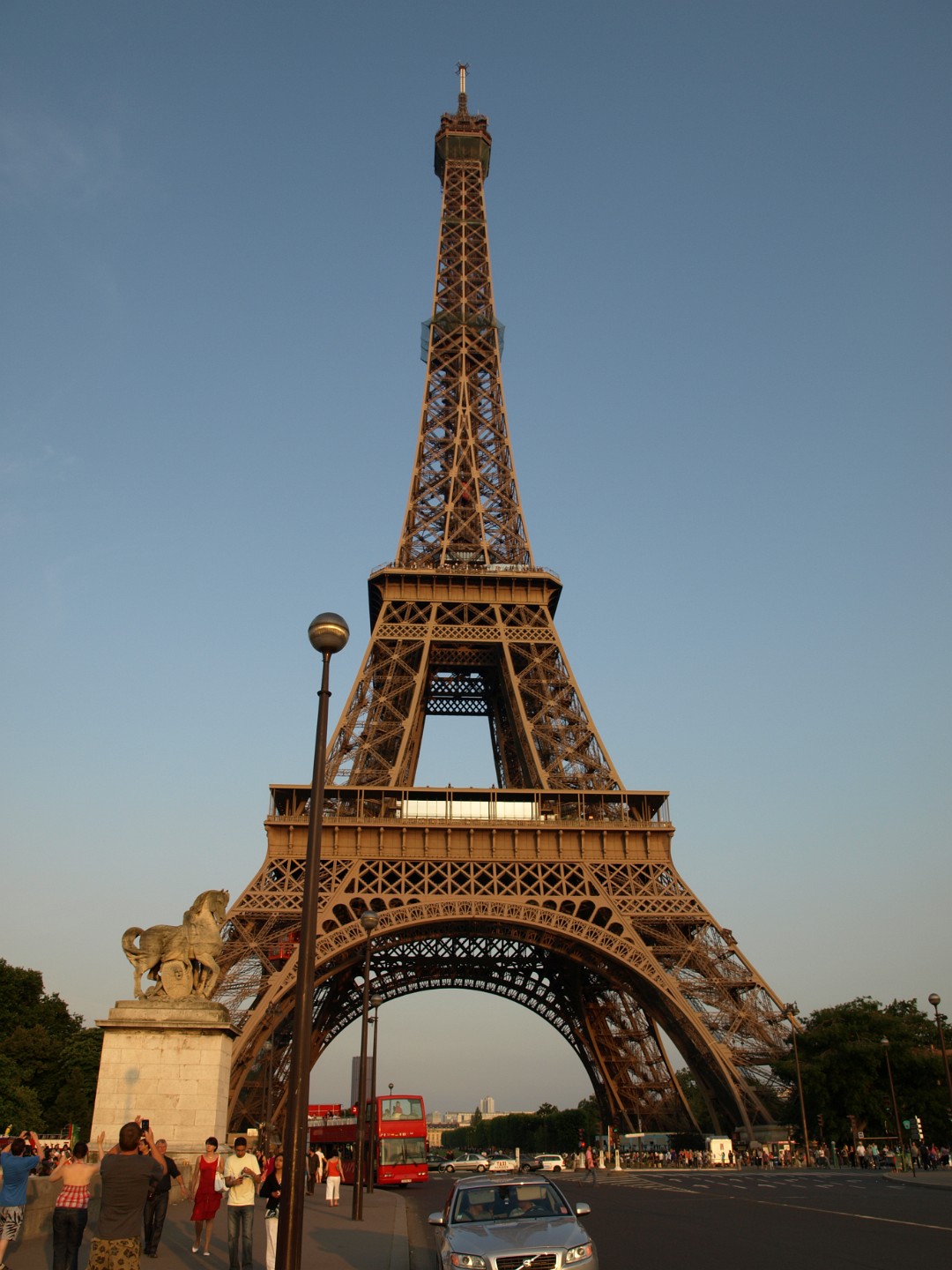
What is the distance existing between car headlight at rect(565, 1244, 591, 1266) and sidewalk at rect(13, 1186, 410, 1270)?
456 centimetres

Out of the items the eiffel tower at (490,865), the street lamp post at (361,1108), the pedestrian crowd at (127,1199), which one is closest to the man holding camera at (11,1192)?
the pedestrian crowd at (127,1199)

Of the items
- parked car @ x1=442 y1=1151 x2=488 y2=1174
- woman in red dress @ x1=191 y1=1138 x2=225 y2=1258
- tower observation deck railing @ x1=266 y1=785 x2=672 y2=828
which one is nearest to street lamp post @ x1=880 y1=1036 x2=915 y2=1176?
tower observation deck railing @ x1=266 y1=785 x2=672 y2=828

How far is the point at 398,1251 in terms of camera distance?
632 inches

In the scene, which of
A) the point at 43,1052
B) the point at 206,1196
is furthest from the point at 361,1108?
the point at 43,1052

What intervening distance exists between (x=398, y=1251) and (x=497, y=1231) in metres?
6.01

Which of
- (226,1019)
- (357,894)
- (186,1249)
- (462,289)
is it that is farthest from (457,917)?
(462,289)

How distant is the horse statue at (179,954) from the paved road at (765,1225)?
22.9 feet

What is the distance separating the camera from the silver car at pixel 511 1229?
405 inches

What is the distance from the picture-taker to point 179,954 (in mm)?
23312

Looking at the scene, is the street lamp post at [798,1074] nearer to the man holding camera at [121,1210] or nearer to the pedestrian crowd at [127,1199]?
the pedestrian crowd at [127,1199]

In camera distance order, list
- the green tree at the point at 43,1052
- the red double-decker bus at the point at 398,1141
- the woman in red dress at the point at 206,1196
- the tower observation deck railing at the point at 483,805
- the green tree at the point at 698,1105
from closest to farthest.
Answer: the woman in red dress at the point at 206,1196 → the red double-decker bus at the point at 398,1141 → the tower observation deck railing at the point at 483,805 → the green tree at the point at 43,1052 → the green tree at the point at 698,1105

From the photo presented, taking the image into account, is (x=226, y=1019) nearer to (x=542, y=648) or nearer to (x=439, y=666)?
(x=542, y=648)

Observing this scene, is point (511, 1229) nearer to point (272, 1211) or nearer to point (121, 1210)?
point (121, 1210)

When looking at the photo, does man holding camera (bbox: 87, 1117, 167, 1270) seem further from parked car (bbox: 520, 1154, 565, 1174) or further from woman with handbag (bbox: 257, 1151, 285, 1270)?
parked car (bbox: 520, 1154, 565, 1174)
